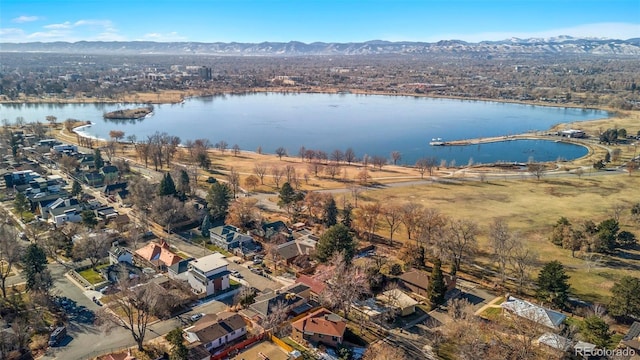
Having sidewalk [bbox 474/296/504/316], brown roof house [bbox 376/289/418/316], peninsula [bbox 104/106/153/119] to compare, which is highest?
peninsula [bbox 104/106/153/119]

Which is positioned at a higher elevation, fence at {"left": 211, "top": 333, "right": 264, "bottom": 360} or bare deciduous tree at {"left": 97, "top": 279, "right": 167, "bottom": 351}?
bare deciduous tree at {"left": 97, "top": 279, "right": 167, "bottom": 351}

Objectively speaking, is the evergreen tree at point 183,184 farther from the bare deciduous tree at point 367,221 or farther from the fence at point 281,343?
the fence at point 281,343

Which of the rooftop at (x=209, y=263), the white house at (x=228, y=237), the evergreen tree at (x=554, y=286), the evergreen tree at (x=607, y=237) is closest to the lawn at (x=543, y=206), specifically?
the evergreen tree at (x=607, y=237)

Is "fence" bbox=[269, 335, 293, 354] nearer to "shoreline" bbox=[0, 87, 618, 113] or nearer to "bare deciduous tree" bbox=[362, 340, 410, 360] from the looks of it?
"bare deciduous tree" bbox=[362, 340, 410, 360]

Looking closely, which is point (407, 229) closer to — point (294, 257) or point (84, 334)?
point (294, 257)

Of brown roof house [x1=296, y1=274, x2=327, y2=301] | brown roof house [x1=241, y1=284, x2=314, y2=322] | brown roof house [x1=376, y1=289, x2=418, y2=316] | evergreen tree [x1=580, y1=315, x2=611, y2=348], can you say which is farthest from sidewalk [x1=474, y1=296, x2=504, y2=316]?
brown roof house [x1=241, y1=284, x2=314, y2=322]

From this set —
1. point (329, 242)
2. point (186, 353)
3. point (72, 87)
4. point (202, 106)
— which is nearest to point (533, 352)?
point (329, 242)
